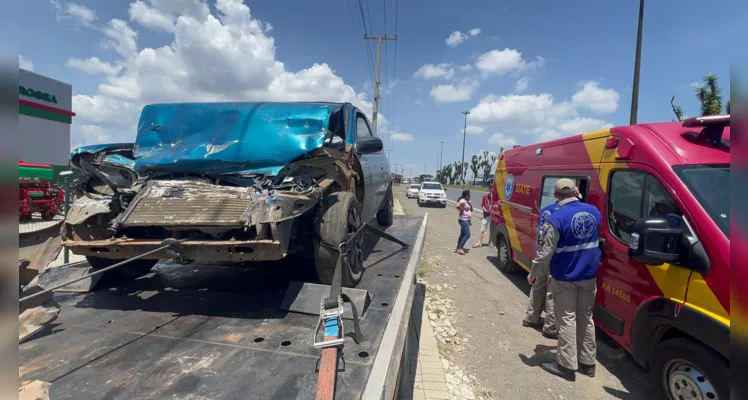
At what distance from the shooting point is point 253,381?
6.10 feet

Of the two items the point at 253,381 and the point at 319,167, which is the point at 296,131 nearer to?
the point at 319,167

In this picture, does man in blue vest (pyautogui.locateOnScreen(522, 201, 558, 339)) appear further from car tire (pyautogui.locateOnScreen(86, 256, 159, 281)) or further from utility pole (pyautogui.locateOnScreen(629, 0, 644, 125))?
utility pole (pyautogui.locateOnScreen(629, 0, 644, 125))

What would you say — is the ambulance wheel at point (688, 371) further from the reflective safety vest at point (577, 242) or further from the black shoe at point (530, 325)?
the black shoe at point (530, 325)

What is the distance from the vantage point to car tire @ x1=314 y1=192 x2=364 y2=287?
3.06m

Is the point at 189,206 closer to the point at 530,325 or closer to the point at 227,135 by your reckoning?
the point at 227,135

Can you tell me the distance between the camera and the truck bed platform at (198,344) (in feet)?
5.93

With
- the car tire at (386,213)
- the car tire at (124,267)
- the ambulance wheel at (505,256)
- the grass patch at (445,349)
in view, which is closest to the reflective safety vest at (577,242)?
the grass patch at (445,349)

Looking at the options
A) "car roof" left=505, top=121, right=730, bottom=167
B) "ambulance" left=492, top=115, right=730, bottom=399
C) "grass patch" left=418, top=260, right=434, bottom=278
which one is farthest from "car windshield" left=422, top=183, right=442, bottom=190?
"car roof" left=505, top=121, right=730, bottom=167

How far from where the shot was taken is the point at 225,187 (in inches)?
120

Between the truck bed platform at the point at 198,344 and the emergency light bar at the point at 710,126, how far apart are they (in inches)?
109

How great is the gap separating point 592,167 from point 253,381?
4.20 m

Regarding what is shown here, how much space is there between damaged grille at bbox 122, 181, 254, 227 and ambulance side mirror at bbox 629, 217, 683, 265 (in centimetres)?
291

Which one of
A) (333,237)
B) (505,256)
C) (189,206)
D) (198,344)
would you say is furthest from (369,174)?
(505,256)

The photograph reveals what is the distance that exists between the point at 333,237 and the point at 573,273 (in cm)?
225
